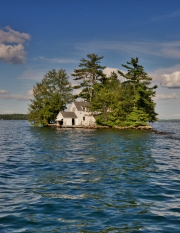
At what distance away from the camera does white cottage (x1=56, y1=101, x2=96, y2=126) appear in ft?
291

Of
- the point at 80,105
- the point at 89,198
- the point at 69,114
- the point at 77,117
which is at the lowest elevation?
the point at 89,198

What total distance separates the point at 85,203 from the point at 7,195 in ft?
10.6

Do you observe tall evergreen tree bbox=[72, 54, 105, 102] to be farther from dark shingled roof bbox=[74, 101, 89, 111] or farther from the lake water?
the lake water

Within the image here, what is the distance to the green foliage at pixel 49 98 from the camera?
89000mm

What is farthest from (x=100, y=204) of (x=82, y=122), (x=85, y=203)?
(x=82, y=122)

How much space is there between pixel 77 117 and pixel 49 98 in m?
10.6

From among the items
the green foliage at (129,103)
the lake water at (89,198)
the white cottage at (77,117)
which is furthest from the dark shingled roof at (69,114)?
the lake water at (89,198)

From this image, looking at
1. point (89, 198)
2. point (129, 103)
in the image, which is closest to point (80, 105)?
point (129, 103)

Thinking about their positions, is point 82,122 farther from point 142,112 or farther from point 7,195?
point 7,195

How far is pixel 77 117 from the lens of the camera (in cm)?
9031

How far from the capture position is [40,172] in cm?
1703

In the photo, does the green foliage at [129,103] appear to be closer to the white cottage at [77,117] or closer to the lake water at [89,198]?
the white cottage at [77,117]

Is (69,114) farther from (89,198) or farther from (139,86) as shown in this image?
(89,198)

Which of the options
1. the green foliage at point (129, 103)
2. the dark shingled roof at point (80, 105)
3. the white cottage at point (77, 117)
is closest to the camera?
the green foliage at point (129, 103)
